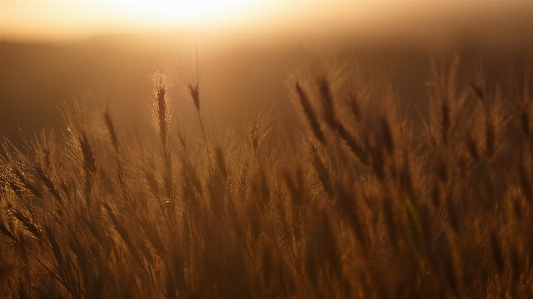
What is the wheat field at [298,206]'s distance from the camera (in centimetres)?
159

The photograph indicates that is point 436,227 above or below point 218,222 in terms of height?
below

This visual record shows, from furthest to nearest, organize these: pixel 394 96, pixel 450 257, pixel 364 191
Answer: pixel 394 96 < pixel 364 191 < pixel 450 257

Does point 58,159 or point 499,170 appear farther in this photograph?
point 58,159

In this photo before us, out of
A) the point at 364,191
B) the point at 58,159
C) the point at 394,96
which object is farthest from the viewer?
the point at 58,159

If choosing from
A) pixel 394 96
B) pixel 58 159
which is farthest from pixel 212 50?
pixel 394 96

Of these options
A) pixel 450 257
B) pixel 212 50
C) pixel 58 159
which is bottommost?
pixel 450 257

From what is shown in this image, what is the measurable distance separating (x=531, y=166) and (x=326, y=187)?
0.66 m

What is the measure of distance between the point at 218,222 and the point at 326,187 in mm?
427

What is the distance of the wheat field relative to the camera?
1.59 metres

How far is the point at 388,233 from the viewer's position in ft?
5.19

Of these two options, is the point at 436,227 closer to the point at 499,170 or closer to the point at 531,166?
the point at 531,166

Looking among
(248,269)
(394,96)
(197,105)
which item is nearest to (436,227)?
(394,96)

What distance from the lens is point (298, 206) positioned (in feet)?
6.16

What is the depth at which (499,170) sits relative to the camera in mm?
2285
